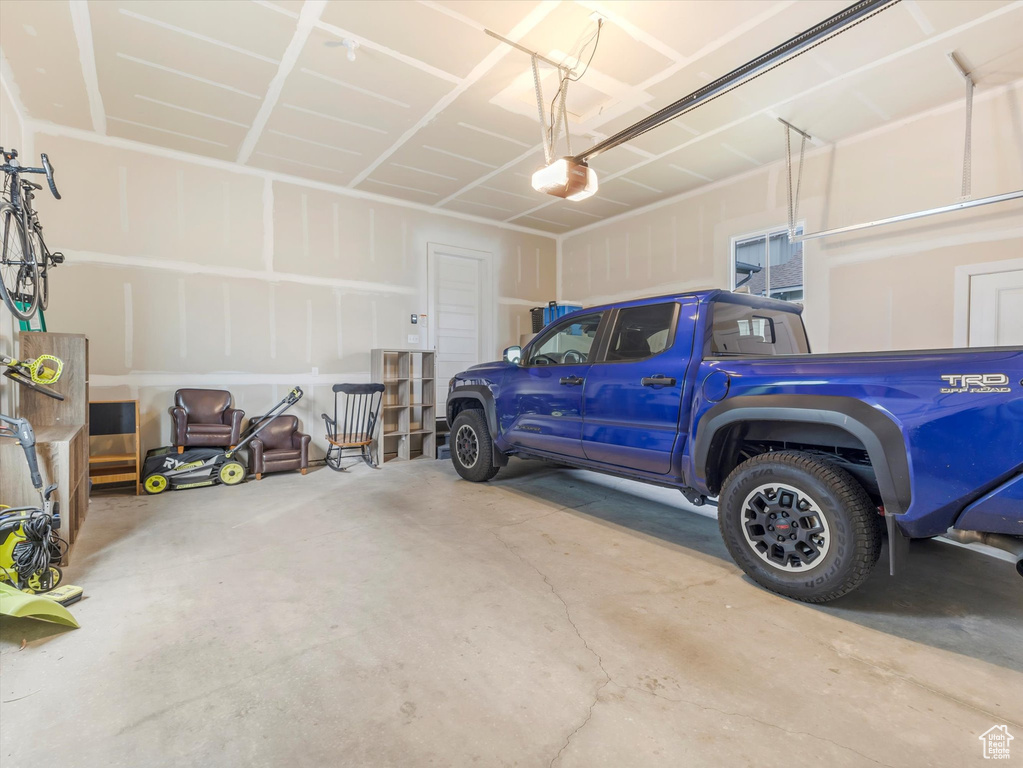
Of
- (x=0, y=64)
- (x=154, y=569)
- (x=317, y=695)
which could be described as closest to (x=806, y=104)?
(x=317, y=695)

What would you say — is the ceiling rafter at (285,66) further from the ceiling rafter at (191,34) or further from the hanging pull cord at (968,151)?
the hanging pull cord at (968,151)

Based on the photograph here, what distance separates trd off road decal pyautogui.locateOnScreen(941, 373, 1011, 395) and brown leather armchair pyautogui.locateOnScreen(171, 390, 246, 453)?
5332mm

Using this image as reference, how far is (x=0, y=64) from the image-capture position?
3316mm

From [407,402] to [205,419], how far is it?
2138 mm

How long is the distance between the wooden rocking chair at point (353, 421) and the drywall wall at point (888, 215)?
4340mm

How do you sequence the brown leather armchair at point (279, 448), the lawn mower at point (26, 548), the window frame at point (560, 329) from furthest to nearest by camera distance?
the brown leather armchair at point (279, 448), the window frame at point (560, 329), the lawn mower at point (26, 548)

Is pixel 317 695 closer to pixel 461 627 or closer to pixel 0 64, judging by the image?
pixel 461 627

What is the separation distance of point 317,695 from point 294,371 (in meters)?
4.61

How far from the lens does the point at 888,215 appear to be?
4223mm

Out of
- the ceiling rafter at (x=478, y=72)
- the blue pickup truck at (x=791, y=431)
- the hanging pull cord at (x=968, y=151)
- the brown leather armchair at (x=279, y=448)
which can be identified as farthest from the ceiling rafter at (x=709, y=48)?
the brown leather armchair at (x=279, y=448)

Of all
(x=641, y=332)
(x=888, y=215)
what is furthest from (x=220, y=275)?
(x=888, y=215)

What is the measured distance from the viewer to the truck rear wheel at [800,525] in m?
1.99

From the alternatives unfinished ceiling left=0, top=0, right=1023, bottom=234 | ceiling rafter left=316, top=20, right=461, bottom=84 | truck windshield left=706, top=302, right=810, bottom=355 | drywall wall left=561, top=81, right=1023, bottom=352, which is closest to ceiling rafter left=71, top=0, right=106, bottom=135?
unfinished ceiling left=0, top=0, right=1023, bottom=234

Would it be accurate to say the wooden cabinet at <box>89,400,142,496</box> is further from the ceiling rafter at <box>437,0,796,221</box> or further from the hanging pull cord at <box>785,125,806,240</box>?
the hanging pull cord at <box>785,125,806,240</box>
